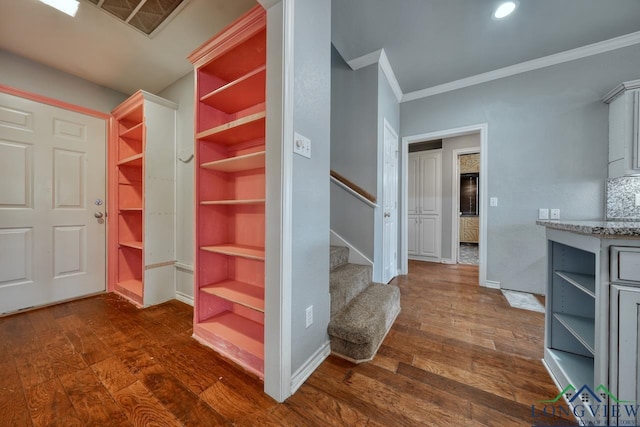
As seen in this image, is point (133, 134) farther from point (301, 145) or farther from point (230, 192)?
point (301, 145)

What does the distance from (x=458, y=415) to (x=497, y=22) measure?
302cm

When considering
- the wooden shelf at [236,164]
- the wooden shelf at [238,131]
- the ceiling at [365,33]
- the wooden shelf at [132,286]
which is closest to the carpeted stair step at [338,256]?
the wooden shelf at [236,164]

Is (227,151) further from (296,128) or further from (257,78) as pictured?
(296,128)

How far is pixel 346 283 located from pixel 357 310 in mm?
254

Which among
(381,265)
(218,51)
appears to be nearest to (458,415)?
(381,265)

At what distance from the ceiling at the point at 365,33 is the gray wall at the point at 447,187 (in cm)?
161

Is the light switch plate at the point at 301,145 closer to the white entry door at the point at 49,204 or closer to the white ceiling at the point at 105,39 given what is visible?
the white ceiling at the point at 105,39

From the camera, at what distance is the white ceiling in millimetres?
1674

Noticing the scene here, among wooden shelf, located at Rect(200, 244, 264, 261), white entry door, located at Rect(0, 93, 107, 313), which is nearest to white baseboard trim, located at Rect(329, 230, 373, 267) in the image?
wooden shelf, located at Rect(200, 244, 264, 261)

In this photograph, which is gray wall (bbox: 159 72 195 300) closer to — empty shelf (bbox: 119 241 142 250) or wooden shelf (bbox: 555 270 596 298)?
empty shelf (bbox: 119 241 142 250)

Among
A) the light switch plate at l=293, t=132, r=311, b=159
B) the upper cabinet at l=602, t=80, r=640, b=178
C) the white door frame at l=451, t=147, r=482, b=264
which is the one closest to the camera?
the light switch plate at l=293, t=132, r=311, b=159

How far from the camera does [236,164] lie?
1644mm

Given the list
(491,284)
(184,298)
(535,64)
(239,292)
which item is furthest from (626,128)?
(184,298)

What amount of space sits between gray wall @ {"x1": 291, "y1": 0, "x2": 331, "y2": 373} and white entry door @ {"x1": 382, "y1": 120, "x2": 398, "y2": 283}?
53.1 inches
